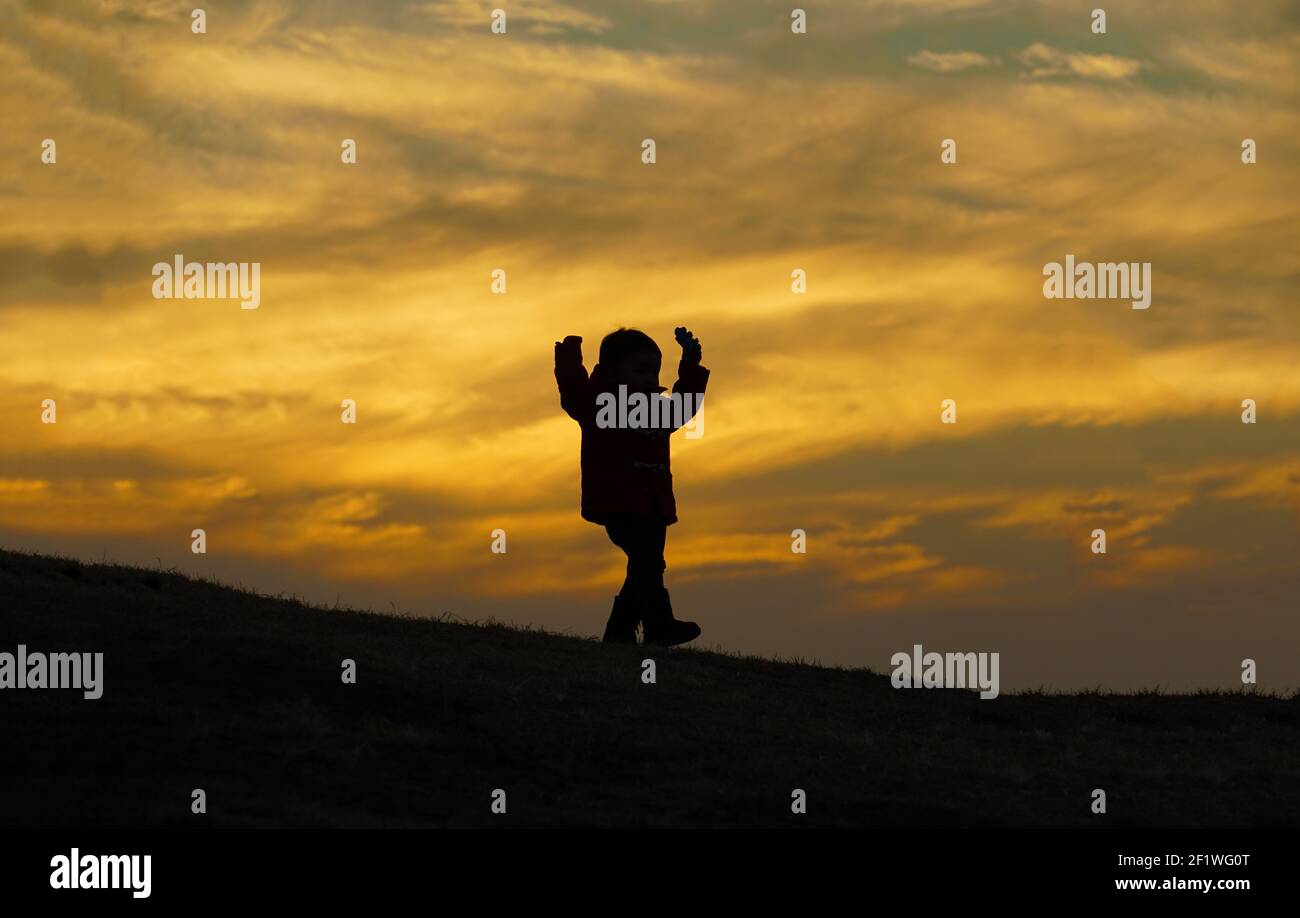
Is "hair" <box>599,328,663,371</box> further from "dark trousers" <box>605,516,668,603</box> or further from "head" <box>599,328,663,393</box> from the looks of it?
"dark trousers" <box>605,516,668,603</box>

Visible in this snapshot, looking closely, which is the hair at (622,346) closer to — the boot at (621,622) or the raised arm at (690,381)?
the raised arm at (690,381)

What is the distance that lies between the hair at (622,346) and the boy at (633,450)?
0.01 meters

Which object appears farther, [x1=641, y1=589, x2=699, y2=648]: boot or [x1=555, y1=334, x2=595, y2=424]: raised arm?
[x1=641, y1=589, x2=699, y2=648]: boot

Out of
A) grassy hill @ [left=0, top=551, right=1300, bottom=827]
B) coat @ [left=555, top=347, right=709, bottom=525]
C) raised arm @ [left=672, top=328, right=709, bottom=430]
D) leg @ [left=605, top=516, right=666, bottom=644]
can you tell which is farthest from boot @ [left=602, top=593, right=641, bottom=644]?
raised arm @ [left=672, top=328, right=709, bottom=430]

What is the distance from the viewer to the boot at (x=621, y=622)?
74.7 ft

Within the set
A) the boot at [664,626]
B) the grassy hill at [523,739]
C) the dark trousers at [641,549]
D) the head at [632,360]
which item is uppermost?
the head at [632,360]

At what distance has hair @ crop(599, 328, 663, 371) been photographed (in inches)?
889

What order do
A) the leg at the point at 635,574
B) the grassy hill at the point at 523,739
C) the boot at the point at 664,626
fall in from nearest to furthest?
the grassy hill at the point at 523,739 < the leg at the point at 635,574 < the boot at the point at 664,626

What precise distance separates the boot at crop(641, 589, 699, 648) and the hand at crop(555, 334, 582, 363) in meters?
3.40

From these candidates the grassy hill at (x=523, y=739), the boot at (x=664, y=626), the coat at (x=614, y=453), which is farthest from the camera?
the boot at (x=664, y=626)

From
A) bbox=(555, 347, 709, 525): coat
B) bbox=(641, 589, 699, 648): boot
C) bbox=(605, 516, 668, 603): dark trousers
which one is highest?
bbox=(555, 347, 709, 525): coat

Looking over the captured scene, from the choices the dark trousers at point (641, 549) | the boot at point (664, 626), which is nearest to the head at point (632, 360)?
the dark trousers at point (641, 549)

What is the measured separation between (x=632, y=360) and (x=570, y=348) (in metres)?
0.85
